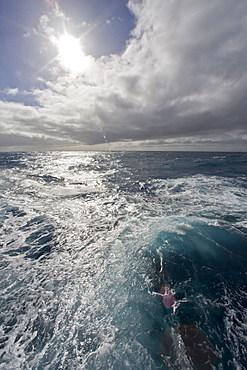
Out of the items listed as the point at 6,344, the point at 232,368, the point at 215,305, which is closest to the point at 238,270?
the point at 215,305

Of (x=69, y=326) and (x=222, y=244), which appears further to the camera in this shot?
(x=222, y=244)

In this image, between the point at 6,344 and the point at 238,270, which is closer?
the point at 6,344

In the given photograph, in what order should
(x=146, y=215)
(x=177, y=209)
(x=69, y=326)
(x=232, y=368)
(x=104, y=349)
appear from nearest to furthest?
(x=232, y=368) < (x=104, y=349) < (x=69, y=326) < (x=146, y=215) < (x=177, y=209)

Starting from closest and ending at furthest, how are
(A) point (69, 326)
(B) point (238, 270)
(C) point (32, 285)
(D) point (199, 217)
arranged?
1. (A) point (69, 326)
2. (C) point (32, 285)
3. (B) point (238, 270)
4. (D) point (199, 217)

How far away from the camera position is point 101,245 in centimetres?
900

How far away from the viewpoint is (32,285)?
639 cm

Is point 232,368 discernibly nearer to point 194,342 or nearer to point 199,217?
point 194,342

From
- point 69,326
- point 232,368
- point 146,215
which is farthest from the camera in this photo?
point 146,215

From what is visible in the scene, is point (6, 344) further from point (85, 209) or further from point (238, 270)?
point (85, 209)

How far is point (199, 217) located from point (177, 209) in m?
2.23

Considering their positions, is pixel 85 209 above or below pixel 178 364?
below

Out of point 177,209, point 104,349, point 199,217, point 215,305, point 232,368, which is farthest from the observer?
point 177,209

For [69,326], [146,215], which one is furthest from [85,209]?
[69,326]

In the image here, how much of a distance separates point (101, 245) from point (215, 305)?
6.05m
